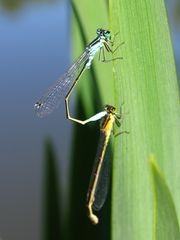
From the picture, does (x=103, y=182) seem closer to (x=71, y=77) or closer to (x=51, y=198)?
(x=51, y=198)

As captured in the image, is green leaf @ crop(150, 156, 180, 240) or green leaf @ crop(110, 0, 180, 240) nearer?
green leaf @ crop(150, 156, 180, 240)

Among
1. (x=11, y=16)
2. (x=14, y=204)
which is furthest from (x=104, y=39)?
(x=11, y=16)

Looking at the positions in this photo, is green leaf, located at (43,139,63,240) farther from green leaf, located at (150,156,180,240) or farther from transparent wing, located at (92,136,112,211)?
green leaf, located at (150,156,180,240)

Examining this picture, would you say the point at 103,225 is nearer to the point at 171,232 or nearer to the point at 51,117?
the point at 171,232

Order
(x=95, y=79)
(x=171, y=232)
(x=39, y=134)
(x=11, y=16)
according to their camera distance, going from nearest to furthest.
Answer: (x=171, y=232)
(x=95, y=79)
(x=39, y=134)
(x=11, y=16)

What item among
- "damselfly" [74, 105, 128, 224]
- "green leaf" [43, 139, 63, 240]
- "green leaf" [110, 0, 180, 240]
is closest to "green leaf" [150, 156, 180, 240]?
"green leaf" [110, 0, 180, 240]

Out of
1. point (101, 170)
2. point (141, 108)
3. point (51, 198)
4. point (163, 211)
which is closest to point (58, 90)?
point (51, 198)
